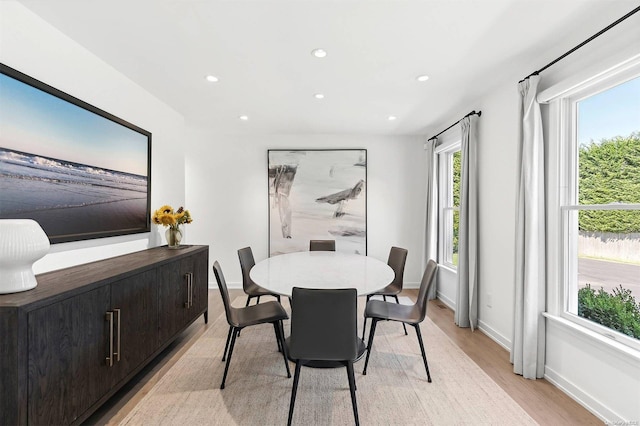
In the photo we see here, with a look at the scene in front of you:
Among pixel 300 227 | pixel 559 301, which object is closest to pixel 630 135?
pixel 559 301

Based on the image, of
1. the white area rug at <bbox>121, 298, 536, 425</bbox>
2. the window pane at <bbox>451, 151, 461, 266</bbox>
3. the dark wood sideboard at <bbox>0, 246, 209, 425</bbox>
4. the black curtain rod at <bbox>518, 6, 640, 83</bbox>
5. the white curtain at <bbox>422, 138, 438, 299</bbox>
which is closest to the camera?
the dark wood sideboard at <bbox>0, 246, 209, 425</bbox>

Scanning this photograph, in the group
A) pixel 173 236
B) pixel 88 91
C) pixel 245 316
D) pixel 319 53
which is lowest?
pixel 245 316

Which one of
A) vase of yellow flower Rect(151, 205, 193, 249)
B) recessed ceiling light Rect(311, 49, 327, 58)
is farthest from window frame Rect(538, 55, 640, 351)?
vase of yellow flower Rect(151, 205, 193, 249)

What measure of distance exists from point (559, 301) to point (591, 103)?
1.47m

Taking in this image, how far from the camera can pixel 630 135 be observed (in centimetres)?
205

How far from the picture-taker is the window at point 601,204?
205cm

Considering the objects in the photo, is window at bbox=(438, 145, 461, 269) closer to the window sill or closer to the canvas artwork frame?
the canvas artwork frame

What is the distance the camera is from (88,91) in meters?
2.64

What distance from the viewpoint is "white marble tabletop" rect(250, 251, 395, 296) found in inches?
91.2

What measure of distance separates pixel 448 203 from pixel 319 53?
3.27 meters

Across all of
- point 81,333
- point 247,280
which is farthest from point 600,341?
point 81,333

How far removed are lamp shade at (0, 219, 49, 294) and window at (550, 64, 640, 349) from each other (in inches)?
133

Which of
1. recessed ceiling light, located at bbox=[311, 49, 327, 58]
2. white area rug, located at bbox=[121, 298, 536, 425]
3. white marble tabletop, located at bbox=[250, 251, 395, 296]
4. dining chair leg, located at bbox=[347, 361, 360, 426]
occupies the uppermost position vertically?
recessed ceiling light, located at bbox=[311, 49, 327, 58]

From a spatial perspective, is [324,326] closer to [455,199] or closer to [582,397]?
[582,397]
